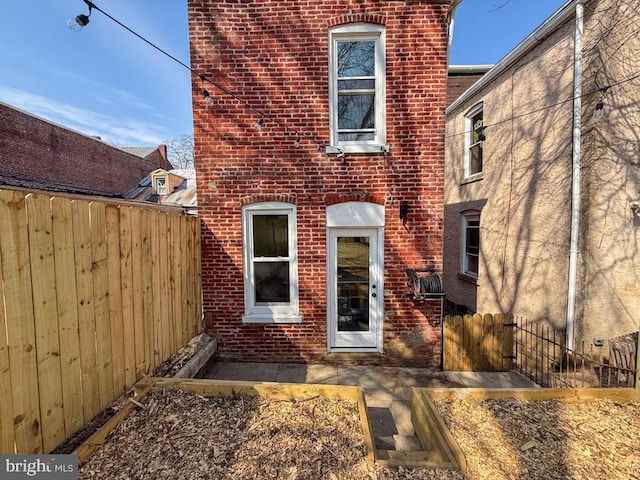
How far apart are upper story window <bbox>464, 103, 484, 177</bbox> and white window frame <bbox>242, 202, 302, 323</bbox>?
20.1 feet

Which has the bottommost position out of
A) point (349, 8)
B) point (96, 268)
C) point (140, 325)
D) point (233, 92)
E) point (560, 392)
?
point (560, 392)

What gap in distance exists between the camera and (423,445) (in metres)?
3.07

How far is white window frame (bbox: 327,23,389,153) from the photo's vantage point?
4785 millimetres

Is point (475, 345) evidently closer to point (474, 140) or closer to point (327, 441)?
point (327, 441)

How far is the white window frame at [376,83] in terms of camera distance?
15.7 feet

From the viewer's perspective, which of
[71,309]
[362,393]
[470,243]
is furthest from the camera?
[470,243]

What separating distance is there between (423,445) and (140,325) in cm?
344

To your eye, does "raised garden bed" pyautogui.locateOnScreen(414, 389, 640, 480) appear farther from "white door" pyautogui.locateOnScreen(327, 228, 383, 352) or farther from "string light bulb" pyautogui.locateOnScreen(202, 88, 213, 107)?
"string light bulb" pyautogui.locateOnScreen(202, 88, 213, 107)

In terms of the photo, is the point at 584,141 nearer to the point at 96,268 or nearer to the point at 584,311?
the point at 584,311

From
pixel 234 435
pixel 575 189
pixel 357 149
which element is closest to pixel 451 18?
pixel 357 149

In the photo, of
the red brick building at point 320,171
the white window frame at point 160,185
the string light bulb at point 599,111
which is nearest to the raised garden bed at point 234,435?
the red brick building at point 320,171

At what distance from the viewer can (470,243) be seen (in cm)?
856

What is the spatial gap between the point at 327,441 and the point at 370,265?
286 centimetres

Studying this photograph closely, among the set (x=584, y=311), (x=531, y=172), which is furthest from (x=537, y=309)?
(x=531, y=172)
